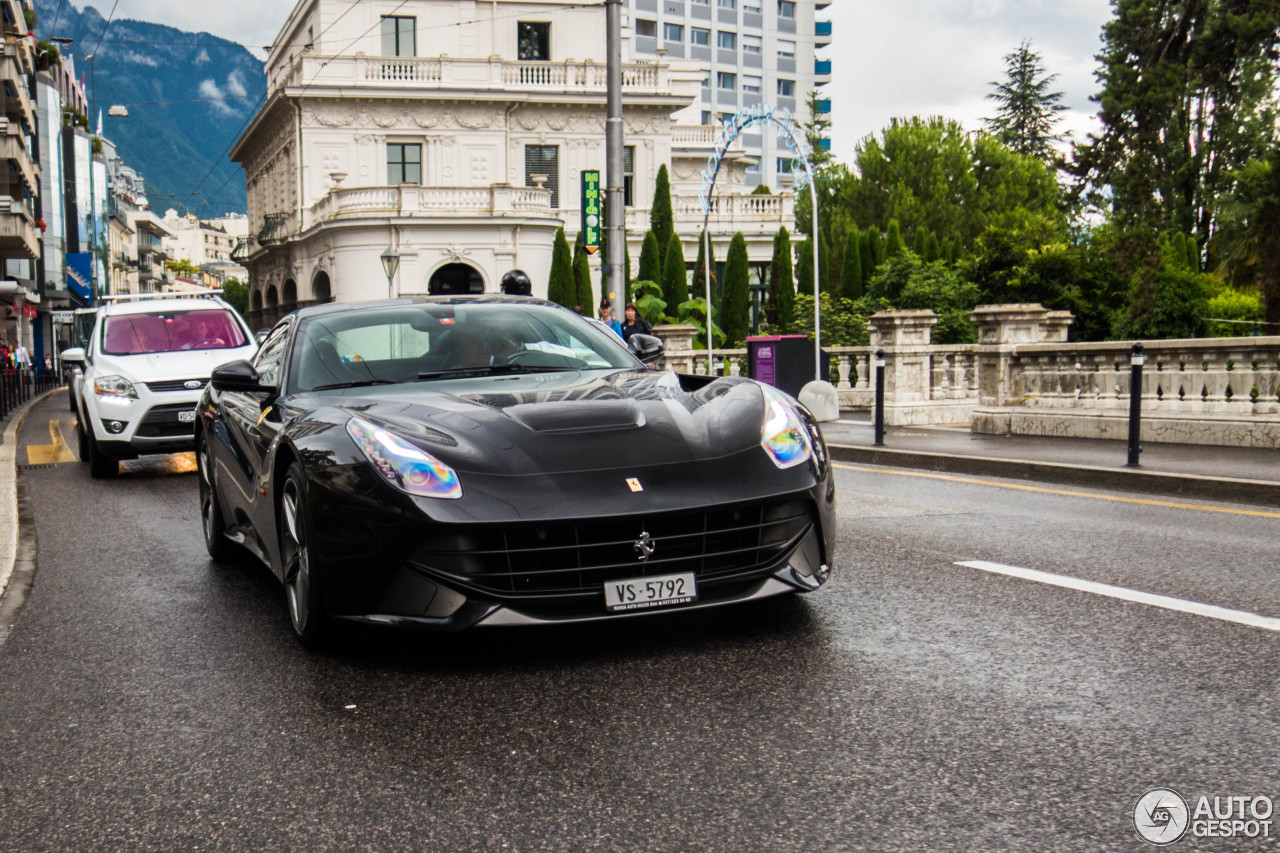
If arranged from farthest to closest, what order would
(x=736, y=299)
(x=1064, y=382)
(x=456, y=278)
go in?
1. (x=456, y=278)
2. (x=736, y=299)
3. (x=1064, y=382)

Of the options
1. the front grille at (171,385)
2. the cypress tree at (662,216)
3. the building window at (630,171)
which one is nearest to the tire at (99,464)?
the front grille at (171,385)

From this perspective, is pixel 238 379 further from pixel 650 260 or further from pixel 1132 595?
pixel 650 260

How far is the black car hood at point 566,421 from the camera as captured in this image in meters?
4.44

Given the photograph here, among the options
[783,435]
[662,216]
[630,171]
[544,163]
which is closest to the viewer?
[783,435]


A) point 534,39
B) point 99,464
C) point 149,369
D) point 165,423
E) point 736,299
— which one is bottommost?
point 99,464

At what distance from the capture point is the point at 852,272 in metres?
41.2

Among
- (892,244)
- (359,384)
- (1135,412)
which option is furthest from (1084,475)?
(892,244)

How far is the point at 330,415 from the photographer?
497 centimetres

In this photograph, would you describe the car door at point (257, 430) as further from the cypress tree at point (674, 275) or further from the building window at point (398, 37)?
the building window at point (398, 37)

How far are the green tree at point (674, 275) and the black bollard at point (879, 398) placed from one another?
29.4m

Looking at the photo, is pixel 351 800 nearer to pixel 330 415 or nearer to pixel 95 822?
pixel 95 822

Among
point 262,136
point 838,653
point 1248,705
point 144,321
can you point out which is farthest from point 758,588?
point 262,136

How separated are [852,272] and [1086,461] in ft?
99.3

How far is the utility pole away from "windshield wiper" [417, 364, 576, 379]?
14.4 m
